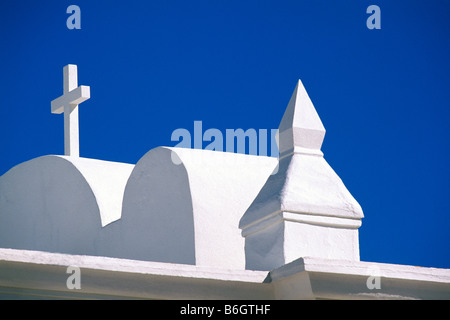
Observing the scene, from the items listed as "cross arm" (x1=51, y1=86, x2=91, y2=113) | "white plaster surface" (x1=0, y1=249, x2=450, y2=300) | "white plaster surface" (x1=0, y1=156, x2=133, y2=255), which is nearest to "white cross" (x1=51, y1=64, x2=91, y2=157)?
"cross arm" (x1=51, y1=86, x2=91, y2=113)

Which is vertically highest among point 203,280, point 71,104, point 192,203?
point 71,104

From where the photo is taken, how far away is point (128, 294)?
7199mm

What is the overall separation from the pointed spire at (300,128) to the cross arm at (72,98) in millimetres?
4474

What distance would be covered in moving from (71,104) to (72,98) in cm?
12

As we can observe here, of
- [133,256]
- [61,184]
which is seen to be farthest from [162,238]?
[61,184]

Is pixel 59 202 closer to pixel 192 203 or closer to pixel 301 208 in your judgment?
pixel 192 203

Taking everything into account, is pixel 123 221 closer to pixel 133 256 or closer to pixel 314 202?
pixel 133 256

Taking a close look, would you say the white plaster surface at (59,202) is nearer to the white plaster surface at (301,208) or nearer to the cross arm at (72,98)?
the cross arm at (72,98)

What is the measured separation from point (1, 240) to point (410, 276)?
237 inches

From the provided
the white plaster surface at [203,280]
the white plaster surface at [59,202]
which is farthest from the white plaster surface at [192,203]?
the white plaster surface at [203,280]

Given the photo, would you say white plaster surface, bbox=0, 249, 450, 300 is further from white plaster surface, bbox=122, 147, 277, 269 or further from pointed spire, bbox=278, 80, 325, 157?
white plaster surface, bbox=122, 147, 277, 269

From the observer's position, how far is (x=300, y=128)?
337 inches

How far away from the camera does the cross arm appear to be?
12.4 m

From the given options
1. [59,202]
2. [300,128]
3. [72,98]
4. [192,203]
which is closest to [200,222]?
[192,203]
